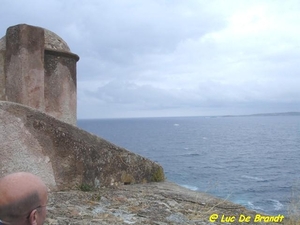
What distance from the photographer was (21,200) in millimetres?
1639

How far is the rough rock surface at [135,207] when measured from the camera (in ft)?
11.1

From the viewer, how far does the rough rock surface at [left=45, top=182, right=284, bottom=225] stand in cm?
338

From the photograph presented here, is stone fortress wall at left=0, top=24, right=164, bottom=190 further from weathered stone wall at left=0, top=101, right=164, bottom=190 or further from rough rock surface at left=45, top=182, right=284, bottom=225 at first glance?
rough rock surface at left=45, top=182, right=284, bottom=225

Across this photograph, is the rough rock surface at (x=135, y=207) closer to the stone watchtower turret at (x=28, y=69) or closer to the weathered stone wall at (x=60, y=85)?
the stone watchtower turret at (x=28, y=69)

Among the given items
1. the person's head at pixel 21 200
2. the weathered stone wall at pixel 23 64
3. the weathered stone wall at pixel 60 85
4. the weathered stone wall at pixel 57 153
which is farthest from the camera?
the weathered stone wall at pixel 60 85

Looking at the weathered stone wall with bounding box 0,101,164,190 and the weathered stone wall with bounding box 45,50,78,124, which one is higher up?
the weathered stone wall with bounding box 45,50,78,124

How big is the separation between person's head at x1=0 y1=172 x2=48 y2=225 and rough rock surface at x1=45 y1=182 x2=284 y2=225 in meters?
1.48

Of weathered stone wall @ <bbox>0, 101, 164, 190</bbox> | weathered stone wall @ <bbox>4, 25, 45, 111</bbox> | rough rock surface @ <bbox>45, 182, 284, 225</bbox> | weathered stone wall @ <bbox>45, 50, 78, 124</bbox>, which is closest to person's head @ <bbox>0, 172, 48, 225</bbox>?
rough rock surface @ <bbox>45, 182, 284, 225</bbox>

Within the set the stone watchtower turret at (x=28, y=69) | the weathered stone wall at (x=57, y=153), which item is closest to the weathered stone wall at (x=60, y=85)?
the stone watchtower turret at (x=28, y=69)

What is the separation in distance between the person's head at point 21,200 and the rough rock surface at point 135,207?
148cm

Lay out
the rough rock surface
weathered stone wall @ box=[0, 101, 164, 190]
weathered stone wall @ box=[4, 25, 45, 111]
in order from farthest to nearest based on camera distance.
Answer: weathered stone wall @ box=[4, 25, 45, 111], weathered stone wall @ box=[0, 101, 164, 190], the rough rock surface

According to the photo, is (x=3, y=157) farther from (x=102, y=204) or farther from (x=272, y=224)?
(x=272, y=224)

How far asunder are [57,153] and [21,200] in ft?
8.20

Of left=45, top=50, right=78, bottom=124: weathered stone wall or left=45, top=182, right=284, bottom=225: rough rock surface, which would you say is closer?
left=45, top=182, right=284, bottom=225: rough rock surface
